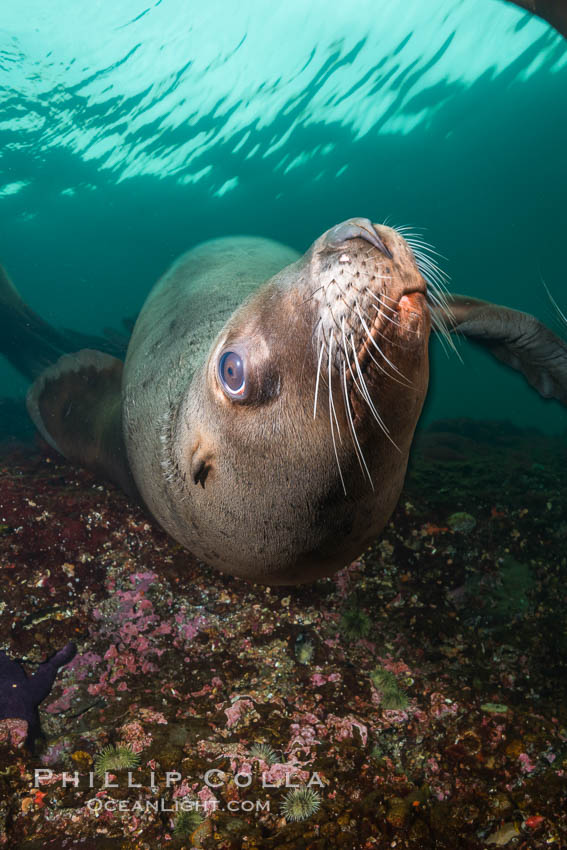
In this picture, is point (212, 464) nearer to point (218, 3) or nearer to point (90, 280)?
point (218, 3)

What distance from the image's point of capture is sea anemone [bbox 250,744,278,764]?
7.19 feet

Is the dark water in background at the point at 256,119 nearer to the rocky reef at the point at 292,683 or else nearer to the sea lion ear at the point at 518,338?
the sea lion ear at the point at 518,338

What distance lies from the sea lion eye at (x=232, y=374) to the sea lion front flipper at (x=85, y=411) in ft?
7.88

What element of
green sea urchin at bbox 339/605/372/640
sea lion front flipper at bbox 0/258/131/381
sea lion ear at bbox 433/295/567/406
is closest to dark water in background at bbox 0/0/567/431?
sea lion ear at bbox 433/295/567/406

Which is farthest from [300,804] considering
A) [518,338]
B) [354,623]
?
[518,338]

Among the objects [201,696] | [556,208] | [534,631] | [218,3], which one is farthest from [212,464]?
[556,208]

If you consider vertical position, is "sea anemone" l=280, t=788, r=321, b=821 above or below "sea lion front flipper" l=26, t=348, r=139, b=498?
below

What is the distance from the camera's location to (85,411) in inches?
205

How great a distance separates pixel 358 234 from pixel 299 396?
62 cm

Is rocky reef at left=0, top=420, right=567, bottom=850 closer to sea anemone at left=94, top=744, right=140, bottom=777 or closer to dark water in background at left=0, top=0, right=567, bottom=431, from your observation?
sea anemone at left=94, top=744, right=140, bottom=777

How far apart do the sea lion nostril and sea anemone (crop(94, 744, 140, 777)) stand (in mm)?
2501

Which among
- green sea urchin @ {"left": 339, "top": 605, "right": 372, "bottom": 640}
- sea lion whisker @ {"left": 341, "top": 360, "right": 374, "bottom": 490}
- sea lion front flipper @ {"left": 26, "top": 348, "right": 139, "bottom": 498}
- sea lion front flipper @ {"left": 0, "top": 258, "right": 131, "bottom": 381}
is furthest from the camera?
sea lion front flipper @ {"left": 0, "top": 258, "right": 131, "bottom": 381}

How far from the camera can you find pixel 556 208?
4397 cm

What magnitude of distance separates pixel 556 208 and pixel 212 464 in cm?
5409
